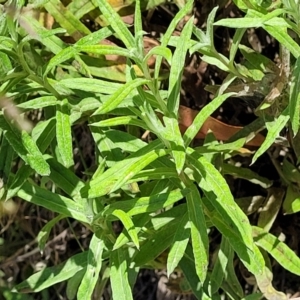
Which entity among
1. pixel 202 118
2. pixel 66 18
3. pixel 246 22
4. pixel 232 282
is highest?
pixel 66 18

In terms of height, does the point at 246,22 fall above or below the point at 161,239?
above

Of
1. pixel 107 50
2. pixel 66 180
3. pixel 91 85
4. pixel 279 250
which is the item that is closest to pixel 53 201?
pixel 66 180

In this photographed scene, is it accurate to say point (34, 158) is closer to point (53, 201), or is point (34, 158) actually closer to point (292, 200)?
point (53, 201)

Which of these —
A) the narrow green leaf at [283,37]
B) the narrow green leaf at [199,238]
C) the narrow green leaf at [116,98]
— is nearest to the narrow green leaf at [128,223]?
the narrow green leaf at [199,238]

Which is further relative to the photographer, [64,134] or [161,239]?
[161,239]

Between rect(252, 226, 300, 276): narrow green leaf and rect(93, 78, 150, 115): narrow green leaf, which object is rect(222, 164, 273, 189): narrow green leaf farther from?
rect(93, 78, 150, 115): narrow green leaf

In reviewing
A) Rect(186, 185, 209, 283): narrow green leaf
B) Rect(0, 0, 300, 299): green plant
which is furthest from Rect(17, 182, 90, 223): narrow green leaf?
Rect(186, 185, 209, 283): narrow green leaf

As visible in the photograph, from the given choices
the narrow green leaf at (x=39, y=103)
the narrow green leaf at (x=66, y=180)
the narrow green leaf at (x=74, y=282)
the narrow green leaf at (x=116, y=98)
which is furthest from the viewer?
the narrow green leaf at (x=74, y=282)

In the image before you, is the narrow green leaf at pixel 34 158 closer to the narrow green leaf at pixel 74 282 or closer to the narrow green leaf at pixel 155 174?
the narrow green leaf at pixel 155 174
